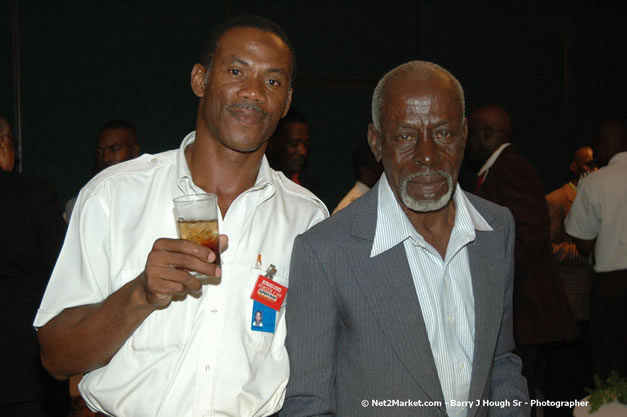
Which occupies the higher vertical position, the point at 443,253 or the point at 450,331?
the point at 443,253

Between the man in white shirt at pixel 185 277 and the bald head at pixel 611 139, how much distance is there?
11.0 ft

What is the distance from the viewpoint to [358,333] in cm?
165

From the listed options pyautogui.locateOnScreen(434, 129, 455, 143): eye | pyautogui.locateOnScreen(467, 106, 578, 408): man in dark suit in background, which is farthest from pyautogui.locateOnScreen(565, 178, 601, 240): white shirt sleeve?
pyautogui.locateOnScreen(434, 129, 455, 143): eye

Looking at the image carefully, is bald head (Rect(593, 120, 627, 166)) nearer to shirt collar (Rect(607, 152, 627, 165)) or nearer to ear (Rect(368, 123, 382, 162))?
shirt collar (Rect(607, 152, 627, 165))

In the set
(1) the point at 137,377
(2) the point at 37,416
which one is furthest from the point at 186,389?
(2) the point at 37,416

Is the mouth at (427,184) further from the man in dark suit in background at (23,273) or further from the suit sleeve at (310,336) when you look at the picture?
the man in dark suit in background at (23,273)

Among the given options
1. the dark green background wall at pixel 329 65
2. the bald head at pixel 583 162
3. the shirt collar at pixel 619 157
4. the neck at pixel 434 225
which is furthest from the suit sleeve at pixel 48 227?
the bald head at pixel 583 162

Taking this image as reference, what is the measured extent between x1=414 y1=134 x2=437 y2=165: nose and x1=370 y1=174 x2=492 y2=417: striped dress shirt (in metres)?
0.16

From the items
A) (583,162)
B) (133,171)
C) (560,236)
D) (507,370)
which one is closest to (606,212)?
(560,236)

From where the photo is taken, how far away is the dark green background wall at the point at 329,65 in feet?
17.8

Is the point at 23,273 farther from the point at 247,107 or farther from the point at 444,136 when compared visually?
the point at 444,136

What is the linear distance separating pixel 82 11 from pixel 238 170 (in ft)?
14.8

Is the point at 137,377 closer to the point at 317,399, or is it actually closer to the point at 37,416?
the point at 317,399

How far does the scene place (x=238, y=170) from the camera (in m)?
1.74
